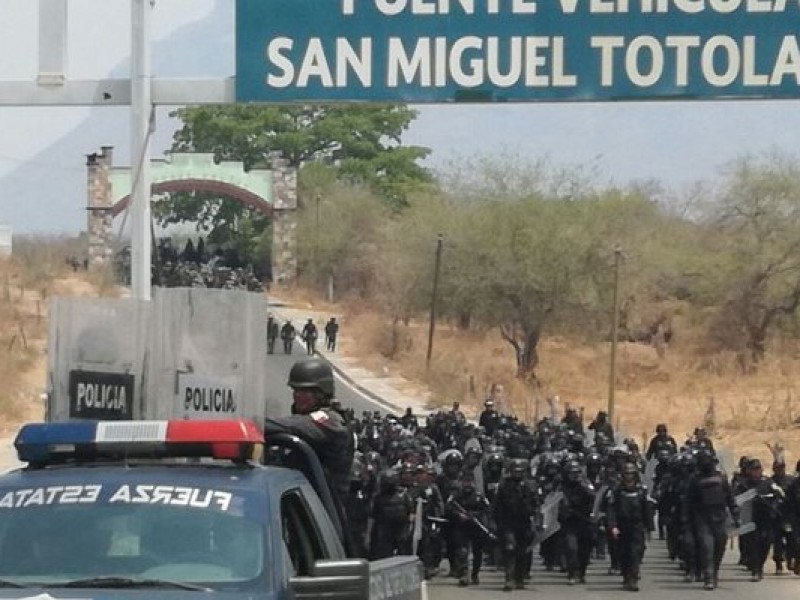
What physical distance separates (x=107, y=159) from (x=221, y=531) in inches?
736

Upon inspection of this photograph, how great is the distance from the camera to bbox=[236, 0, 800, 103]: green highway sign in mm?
12898

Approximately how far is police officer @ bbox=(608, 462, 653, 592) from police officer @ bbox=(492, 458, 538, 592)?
35.6 inches

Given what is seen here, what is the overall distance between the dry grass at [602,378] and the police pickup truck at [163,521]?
142 feet

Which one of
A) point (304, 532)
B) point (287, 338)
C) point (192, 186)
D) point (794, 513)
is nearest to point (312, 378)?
point (304, 532)

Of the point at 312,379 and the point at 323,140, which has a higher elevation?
the point at 323,140

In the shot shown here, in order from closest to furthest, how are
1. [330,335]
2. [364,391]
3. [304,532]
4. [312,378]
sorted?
[304,532]
[312,378]
[330,335]
[364,391]

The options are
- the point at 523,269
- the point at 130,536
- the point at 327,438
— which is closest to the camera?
the point at 130,536

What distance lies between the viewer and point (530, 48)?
13023mm

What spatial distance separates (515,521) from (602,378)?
39370 mm

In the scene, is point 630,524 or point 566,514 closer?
point 630,524

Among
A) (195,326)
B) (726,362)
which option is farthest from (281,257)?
(195,326)

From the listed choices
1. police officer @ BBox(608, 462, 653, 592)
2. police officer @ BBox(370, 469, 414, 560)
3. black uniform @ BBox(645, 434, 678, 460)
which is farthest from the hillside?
police officer @ BBox(370, 469, 414, 560)

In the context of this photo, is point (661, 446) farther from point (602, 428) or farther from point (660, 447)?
point (602, 428)

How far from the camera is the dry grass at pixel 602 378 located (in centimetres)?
5194
